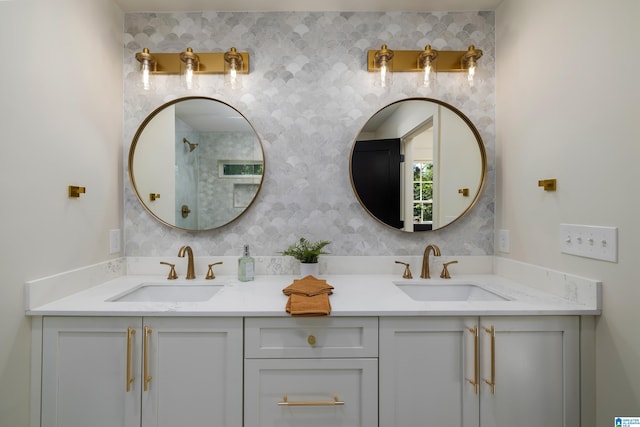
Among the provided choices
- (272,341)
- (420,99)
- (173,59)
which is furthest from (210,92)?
(272,341)

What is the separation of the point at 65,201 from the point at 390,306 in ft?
4.91

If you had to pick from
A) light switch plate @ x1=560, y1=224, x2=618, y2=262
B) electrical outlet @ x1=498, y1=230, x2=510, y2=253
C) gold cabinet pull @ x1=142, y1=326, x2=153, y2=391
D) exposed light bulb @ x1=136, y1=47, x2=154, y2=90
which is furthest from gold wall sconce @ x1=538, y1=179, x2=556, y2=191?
exposed light bulb @ x1=136, y1=47, x2=154, y2=90

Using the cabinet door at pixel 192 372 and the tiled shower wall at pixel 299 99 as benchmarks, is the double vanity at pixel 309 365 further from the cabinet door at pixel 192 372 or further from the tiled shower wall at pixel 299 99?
the tiled shower wall at pixel 299 99

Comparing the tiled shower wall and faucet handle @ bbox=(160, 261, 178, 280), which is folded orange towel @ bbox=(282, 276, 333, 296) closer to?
the tiled shower wall

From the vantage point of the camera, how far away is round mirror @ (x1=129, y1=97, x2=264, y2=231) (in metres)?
1.78

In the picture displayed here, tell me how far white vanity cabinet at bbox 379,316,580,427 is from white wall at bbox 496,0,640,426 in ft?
0.47

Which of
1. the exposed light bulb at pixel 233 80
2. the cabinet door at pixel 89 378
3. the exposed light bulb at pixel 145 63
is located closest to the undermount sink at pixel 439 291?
the cabinet door at pixel 89 378

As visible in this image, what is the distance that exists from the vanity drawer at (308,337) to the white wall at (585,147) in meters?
0.87

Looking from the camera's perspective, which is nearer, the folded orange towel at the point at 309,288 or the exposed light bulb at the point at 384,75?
the folded orange towel at the point at 309,288

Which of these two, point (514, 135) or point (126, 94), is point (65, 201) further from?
point (514, 135)

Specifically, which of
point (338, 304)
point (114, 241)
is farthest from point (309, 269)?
point (114, 241)

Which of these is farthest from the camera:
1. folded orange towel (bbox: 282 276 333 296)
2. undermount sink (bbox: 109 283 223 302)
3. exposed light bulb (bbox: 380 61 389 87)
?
exposed light bulb (bbox: 380 61 389 87)

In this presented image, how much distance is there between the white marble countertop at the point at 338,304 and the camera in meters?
1.17

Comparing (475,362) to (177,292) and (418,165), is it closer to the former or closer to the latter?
(418,165)
